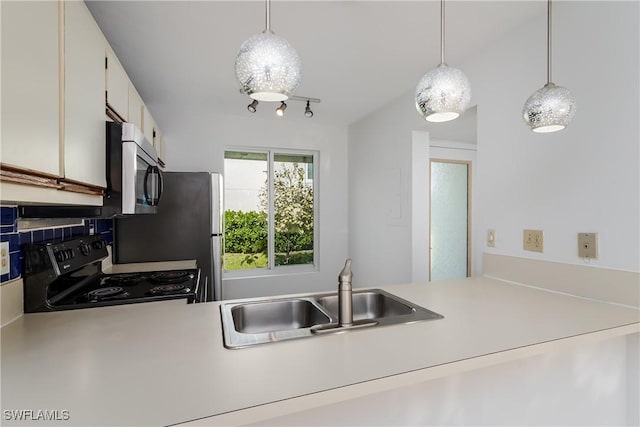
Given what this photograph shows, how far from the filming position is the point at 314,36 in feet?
6.38

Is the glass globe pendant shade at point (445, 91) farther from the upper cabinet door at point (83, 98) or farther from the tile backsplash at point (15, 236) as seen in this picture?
the tile backsplash at point (15, 236)

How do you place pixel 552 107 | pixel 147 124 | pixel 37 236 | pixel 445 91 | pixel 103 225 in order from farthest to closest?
pixel 147 124 < pixel 103 225 < pixel 37 236 < pixel 552 107 < pixel 445 91

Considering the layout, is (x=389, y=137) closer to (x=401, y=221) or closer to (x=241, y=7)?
(x=401, y=221)

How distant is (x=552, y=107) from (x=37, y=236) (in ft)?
7.12

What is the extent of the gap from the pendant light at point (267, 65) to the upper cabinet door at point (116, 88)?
1.03 metres

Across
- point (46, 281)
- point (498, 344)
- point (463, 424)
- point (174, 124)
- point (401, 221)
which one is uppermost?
point (174, 124)

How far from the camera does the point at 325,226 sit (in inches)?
157

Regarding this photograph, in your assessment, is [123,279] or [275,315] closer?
[275,315]

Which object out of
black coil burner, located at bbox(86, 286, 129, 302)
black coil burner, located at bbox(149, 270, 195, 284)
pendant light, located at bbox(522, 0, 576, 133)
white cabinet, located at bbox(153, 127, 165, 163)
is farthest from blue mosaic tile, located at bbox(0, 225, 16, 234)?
pendant light, located at bbox(522, 0, 576, 133)

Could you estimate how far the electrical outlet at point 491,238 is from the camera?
6.43 feet

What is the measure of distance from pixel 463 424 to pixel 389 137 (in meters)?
2.48

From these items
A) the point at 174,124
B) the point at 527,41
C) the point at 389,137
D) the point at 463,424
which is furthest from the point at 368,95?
the point at 463,424

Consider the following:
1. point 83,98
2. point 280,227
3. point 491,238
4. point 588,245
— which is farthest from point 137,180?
point 280,227

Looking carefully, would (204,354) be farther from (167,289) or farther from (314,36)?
(314,36)
